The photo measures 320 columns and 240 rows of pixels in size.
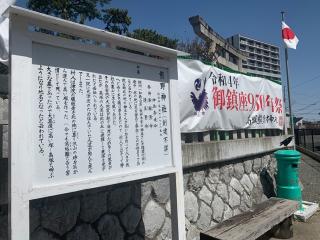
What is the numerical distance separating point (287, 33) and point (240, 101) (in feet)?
9.85

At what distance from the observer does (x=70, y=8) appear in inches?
819

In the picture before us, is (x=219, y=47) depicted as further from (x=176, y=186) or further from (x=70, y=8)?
(x=70, y=8)

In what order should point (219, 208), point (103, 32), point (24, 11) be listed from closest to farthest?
point (24, 11) → point (103, 32) → point (219, 208)

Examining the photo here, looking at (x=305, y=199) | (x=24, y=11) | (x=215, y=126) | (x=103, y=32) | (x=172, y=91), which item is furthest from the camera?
(x=305, y=199)

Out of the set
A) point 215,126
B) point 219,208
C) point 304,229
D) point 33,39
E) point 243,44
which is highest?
point 243,44

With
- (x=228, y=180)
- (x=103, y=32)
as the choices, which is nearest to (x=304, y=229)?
(x=228, y=180)

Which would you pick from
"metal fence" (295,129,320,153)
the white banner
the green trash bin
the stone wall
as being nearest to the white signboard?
the stone wall

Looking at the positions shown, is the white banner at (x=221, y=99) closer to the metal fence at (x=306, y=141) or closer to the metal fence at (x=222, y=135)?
the metal fence at (x=222, y=135)

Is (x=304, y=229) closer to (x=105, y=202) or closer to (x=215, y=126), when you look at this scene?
(x=215, y=126)

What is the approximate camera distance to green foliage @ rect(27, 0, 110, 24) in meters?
18.8

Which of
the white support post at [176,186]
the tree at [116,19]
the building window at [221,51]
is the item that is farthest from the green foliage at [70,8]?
the white support post at [176,186]

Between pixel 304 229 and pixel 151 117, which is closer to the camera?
pixel 151 117

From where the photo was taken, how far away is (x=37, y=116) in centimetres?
226

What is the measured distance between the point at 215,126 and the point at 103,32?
320cm
